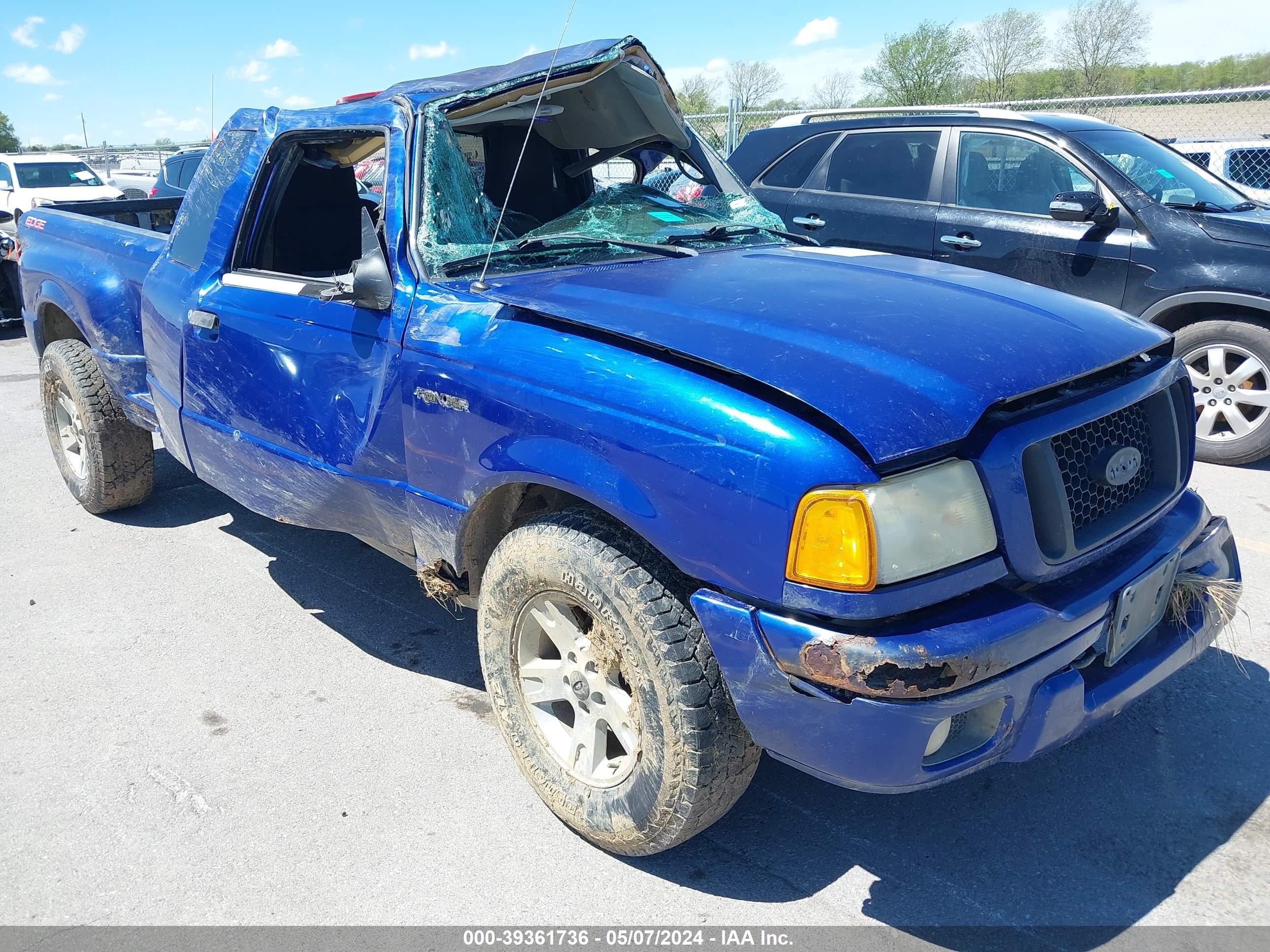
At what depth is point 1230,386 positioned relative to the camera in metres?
5.45

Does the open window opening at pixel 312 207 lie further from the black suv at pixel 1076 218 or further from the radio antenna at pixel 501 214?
the black suv at pixel 1076 218

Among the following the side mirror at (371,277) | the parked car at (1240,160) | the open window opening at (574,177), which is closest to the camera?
the side mirror at (371,277)

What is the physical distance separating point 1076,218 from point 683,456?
4512 mm

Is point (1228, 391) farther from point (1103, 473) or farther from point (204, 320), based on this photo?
point (204, 320)

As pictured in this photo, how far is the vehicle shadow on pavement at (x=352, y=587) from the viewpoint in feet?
11.9

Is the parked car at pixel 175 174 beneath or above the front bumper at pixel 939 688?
above

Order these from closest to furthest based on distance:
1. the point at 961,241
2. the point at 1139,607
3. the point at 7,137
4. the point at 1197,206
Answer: the point at 1139,607, the point at 1197,206, the point at 961,241, the point at 7,137

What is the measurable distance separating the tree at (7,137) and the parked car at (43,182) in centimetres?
4977

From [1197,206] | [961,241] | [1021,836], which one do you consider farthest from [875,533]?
[1197,206]

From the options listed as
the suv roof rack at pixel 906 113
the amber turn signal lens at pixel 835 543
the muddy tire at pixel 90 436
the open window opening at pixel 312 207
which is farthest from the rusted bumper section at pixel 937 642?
the suv roof rack at pixel 906 113

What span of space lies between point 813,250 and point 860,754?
1987 mm

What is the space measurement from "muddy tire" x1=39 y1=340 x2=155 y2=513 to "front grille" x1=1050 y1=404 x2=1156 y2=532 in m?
4.17

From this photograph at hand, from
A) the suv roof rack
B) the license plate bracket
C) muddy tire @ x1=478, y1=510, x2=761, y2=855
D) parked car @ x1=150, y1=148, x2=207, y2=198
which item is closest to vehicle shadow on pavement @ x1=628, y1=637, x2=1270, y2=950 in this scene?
muddy tire @ x1=478, y1=510, x2=761, y2=855

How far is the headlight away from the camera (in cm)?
193
